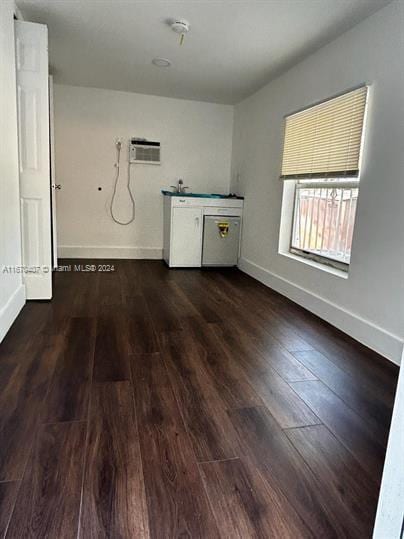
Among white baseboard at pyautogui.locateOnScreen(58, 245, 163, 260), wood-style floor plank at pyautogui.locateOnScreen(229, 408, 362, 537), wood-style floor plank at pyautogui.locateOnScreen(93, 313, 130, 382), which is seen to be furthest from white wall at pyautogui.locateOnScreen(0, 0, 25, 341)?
white baseboard at pyautogui.locateOnScreen(58, 245, 163, 260)

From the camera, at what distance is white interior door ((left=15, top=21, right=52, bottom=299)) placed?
2.84 meters

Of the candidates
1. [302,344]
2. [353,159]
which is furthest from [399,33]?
[302,344]

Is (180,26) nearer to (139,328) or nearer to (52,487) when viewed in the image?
(139,328)

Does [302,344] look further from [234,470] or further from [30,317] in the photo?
[30,317]

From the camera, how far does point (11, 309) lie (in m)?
2.60

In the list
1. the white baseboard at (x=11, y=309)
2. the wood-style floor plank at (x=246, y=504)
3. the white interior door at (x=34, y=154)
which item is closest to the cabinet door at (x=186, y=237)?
the white interior door at (x=34, y=154)

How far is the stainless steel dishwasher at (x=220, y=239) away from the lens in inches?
192

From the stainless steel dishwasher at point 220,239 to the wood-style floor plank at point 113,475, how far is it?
10.8 ft

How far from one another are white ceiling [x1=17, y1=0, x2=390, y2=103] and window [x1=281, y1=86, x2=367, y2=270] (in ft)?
1.79

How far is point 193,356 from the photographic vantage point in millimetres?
2273

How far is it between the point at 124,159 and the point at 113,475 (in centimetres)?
451

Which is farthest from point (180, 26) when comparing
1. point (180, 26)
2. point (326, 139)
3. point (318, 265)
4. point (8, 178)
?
point (318, 265)

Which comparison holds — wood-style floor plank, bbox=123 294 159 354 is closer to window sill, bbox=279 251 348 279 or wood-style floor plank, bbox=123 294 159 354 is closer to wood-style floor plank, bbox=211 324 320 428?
wood-style floor plank, bbox=211 324 320 428

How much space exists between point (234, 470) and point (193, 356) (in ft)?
3.17
